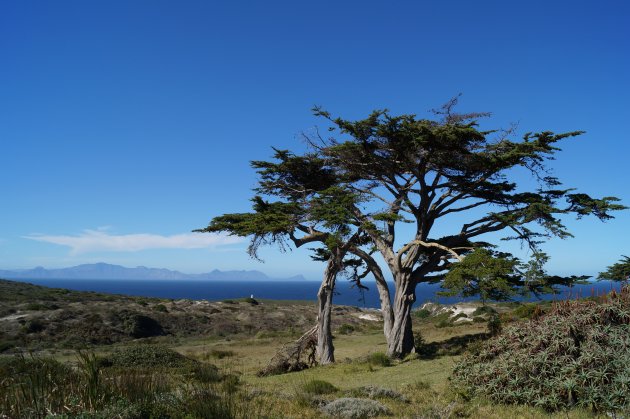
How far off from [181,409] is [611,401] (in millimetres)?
7749

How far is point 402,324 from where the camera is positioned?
→ 2044 cm

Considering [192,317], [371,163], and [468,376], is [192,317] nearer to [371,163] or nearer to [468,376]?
[371,163]

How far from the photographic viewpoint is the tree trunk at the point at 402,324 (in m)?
20.1

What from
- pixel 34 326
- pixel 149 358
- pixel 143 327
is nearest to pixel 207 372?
pixel 149 358

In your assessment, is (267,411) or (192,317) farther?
(192,317)

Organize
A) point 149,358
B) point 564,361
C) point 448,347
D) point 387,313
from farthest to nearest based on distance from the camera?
1. point 448,347
2. point 387,313
3. point 149,358
4. point 564,361

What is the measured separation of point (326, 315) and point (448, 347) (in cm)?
619

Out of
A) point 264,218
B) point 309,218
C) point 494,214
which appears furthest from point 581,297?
point 264,218

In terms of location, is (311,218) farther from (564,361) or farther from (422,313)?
(422,313)

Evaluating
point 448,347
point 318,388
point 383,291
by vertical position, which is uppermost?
point 383,291

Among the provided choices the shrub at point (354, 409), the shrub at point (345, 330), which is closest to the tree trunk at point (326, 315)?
the shrub at point (354, 409)

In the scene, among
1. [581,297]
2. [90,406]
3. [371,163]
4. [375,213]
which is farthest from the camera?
[371,163]

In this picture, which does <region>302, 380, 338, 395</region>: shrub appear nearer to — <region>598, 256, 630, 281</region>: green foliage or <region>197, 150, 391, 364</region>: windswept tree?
<region>197, 150, 391, 364</region>: windswept tree

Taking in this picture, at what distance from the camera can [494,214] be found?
20.3m
